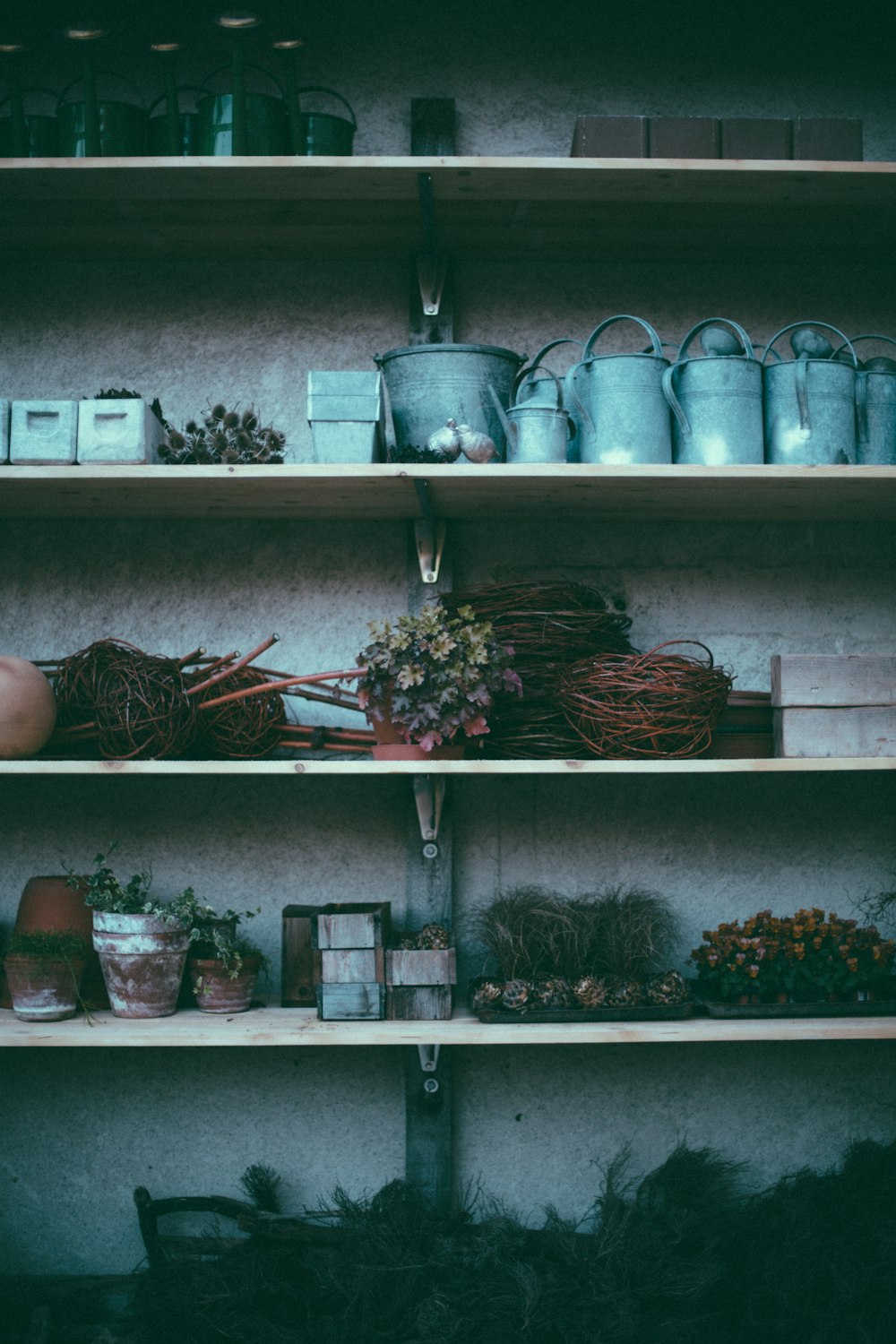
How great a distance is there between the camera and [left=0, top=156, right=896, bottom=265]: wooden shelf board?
2438 mm

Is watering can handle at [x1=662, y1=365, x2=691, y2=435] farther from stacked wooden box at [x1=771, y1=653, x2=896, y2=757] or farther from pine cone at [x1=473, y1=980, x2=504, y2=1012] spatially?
pine cone at [x1=473, y1=980, x2=504, y2=1012]

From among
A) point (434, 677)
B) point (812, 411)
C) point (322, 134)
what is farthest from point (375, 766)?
point (322, 134)

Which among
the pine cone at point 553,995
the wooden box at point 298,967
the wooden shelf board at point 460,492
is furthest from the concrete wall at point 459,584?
the pine cone at point 553,995

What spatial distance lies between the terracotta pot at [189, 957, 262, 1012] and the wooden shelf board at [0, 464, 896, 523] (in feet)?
3.43

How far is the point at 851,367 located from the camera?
2.49 metres

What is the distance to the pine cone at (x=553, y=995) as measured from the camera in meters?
2.43

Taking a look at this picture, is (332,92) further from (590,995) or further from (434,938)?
(590,995)

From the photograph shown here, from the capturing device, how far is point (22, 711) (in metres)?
2.38

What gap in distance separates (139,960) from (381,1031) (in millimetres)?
533

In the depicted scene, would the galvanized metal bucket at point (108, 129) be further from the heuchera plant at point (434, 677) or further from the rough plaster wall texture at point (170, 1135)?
the rough plaster wall texture at point (170, 1135)

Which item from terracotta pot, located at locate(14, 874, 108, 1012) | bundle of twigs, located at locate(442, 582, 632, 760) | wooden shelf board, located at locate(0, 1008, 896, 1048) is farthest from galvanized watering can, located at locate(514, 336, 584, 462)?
terracotta pot, located at locate(14, 874, 108, 1012)

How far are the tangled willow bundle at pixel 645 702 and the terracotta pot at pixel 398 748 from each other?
27cm

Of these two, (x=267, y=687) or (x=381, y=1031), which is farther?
(x=267, y=687)

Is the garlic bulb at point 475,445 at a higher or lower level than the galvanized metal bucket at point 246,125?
lower
